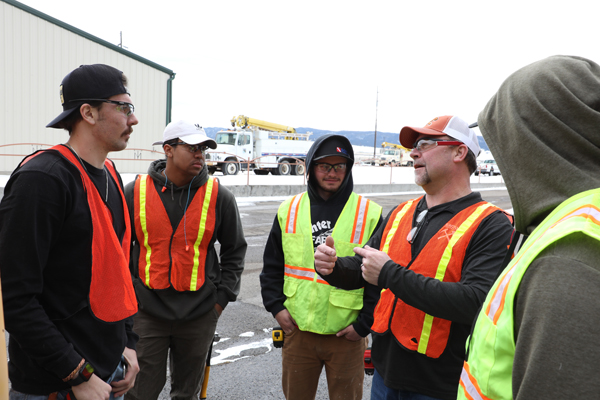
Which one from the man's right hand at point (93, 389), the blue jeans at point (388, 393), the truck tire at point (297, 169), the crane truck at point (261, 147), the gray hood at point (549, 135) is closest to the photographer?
the gray hood at point (549, 135)

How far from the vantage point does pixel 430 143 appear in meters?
2.51

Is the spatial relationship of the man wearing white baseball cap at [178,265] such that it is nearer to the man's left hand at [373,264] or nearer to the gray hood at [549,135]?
the man's left hand at [373,264]

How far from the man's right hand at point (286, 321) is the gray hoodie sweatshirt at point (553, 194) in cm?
200

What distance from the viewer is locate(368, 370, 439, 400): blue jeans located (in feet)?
7.15

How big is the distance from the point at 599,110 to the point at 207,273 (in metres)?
2.60

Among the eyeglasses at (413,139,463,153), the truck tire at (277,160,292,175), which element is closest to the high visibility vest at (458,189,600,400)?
the eyeglasses at (413,139,463,153)

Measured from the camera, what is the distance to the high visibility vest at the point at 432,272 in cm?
216

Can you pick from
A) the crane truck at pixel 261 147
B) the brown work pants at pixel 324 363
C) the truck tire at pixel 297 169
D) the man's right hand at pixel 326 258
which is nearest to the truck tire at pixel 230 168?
the crane truck at pixel 261 147

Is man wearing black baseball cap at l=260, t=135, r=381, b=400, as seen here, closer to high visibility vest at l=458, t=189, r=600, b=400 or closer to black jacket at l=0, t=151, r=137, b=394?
black jacket at l=0, t=151, r=137, b=394

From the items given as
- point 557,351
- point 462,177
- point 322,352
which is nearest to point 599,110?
point 557,351

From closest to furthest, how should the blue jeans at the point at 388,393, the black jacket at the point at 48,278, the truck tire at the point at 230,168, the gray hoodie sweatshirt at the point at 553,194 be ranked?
the gray hoodie sweatshirt at the point at 553,194 → the black jacket at the point at 48,278 → the blue jeans at the point at 388,393 → the truck tire at the point at 230,168

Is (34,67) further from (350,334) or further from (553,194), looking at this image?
(553,194)

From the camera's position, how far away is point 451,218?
2.29 meters

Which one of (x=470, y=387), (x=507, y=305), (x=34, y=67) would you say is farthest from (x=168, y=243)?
(x=34, y=67)
